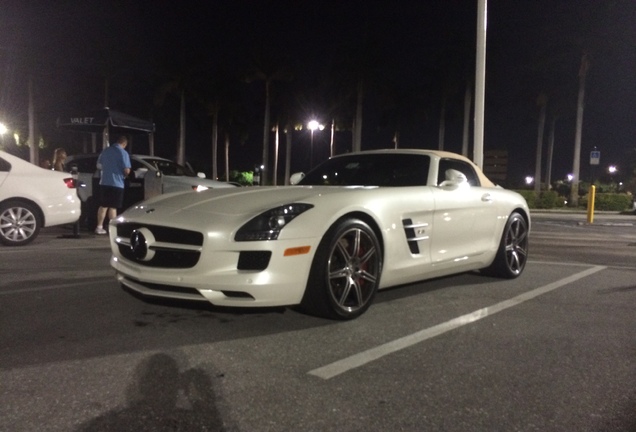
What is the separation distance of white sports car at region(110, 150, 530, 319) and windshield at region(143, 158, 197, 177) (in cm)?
781

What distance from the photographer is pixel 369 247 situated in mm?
4367

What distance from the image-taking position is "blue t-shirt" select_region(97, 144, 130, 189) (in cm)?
895

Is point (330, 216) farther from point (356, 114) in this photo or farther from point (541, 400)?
point (356, 114)

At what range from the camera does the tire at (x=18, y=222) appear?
800 cm

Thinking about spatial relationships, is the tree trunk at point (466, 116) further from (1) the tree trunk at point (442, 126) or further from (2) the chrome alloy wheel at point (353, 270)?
(2) the chrome alloy wheel at point (353, 270)

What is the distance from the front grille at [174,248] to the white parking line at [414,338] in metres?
1.19

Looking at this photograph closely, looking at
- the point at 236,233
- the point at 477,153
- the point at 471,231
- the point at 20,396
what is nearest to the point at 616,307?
the point at 471,231

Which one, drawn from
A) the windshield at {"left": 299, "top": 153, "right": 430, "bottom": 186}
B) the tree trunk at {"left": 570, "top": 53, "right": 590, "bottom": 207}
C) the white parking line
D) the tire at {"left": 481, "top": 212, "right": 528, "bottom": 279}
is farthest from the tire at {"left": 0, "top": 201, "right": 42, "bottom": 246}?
the tree trunk at {"left": 570, "top": 53, "right": 590, "bottom": 207}

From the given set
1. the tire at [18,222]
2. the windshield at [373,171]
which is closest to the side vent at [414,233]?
the windshield at [373,171]

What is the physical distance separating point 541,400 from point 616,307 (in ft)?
8.54

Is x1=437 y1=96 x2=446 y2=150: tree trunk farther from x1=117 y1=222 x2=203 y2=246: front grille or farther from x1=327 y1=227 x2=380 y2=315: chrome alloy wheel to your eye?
x1=117 y1=222 x2=203 y2=246: front grille

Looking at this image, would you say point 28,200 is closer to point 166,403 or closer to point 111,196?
point 111,196

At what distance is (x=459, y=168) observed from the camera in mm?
6055

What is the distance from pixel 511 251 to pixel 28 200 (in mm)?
6523
